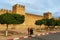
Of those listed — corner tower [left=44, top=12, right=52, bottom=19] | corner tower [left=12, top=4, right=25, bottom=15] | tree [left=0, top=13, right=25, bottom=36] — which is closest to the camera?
tree [left=0, top=13, right=25, bottom=36]

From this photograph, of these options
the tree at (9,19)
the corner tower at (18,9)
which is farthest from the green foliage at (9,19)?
the corner tower at (18,9)

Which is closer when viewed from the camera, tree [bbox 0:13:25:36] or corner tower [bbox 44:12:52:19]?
tree [bbox 0:13:25:36]

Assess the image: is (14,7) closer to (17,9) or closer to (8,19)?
(17,9)

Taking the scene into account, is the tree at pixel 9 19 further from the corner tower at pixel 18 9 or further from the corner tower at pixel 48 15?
the corner tower at pixel 48 15

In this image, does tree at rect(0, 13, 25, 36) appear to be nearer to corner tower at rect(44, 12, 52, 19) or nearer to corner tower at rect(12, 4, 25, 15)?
corner tower at rect(12, 4, 25, 15)

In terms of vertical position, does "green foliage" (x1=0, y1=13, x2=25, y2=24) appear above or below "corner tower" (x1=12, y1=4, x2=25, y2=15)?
below

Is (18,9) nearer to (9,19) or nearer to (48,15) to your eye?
(48,15)

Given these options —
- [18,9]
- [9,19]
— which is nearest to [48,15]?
[18,9]

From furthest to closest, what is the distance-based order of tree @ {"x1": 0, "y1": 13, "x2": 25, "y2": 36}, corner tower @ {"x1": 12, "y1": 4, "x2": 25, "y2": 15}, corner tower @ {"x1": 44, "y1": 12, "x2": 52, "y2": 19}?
corner tower @ {"x1": 44, "y1": 12, "x2": 52, "y2": 19}
corner tower @ {"x1": 12, "y1": 4, "x2": 25, "y2": 15}
tree @ {"x1": 0, "y1": 13, "x2": 25, "y2": 36}

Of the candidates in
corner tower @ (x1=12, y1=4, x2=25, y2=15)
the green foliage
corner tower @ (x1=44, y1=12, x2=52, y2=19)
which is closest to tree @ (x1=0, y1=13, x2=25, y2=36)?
the green foliage

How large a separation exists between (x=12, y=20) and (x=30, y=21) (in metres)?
24.0

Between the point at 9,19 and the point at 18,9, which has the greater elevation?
the point at 18,9

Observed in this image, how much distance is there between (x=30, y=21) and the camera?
4512 cm

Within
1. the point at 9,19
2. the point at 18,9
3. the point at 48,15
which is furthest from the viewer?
the point at 48,15
